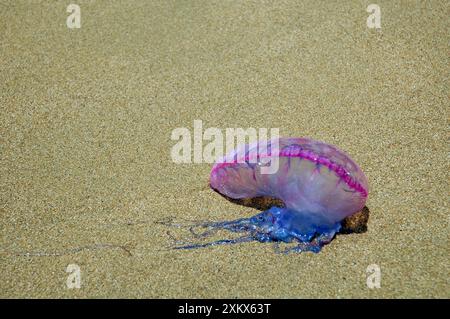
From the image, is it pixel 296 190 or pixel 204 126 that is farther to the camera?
pixel 204 126

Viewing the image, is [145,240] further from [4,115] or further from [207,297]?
[4,115]

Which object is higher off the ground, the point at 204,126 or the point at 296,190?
the point at 204,126

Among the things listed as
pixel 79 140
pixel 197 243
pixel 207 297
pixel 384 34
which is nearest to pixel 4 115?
pixel 79 140
